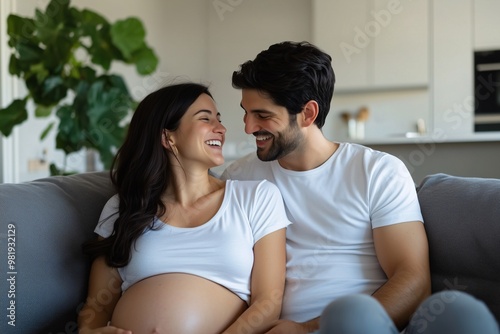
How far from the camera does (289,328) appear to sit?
1.38 m

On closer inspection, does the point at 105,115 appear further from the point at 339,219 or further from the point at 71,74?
the point at 339,219

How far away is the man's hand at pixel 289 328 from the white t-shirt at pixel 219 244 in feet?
0.50

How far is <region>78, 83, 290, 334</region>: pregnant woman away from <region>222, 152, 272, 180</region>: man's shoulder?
0.29 feet

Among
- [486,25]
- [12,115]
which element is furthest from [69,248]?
[486,25]

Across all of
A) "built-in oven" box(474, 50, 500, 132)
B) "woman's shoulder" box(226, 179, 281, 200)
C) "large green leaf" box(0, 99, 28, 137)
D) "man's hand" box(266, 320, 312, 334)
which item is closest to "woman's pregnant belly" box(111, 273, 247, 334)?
"man's hand" box(266, 320, 312, 334)

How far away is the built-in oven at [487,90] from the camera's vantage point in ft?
15.4

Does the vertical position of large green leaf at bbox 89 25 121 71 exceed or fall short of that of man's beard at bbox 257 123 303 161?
it exceeds it

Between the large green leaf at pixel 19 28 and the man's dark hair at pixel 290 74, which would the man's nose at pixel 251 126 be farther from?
the large green leaf at pixel 19 28

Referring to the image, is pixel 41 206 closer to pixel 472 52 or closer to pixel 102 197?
pixel 102 197

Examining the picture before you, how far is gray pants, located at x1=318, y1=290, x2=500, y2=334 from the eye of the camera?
912 millimetres

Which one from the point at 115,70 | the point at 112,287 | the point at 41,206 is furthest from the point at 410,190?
the point at 115,70

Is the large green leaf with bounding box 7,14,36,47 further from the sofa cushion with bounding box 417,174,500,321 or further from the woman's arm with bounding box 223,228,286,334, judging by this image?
the sofa cushion with bounding box 417,174,500,321

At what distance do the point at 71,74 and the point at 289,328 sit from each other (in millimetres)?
2664

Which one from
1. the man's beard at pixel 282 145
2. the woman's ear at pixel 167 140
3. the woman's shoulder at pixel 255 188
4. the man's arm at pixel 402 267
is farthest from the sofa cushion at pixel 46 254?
the man's arm at pixel 402 267
